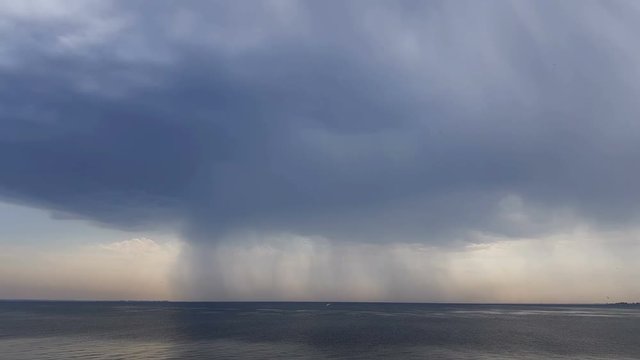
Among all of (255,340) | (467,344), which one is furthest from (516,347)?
(255,340)

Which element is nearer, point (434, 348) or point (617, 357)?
point (617, 357)

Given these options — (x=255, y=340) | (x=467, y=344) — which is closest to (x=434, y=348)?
(x=467, y=344)

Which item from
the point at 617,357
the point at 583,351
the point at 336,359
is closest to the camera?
the point at 336,359

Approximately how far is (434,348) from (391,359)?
25308 mm

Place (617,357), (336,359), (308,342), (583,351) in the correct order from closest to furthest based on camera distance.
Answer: (336,359) → (617,357) → (583,351) → (308,342)

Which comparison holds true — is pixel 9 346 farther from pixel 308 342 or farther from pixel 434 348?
pixel 434 348

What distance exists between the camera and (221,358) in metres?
99.6

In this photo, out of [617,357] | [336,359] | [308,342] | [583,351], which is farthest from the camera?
[308,342]

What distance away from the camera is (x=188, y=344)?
124188 mm

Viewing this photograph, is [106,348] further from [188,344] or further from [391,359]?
[391,359]

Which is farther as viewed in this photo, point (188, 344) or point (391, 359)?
point (188, 344)

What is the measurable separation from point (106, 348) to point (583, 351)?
99.2 m

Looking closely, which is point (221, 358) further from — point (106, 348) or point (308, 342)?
point (308, 342)

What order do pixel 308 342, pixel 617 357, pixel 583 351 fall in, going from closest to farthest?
pixel 617 357, pixel 583 351, pixel 308 342
